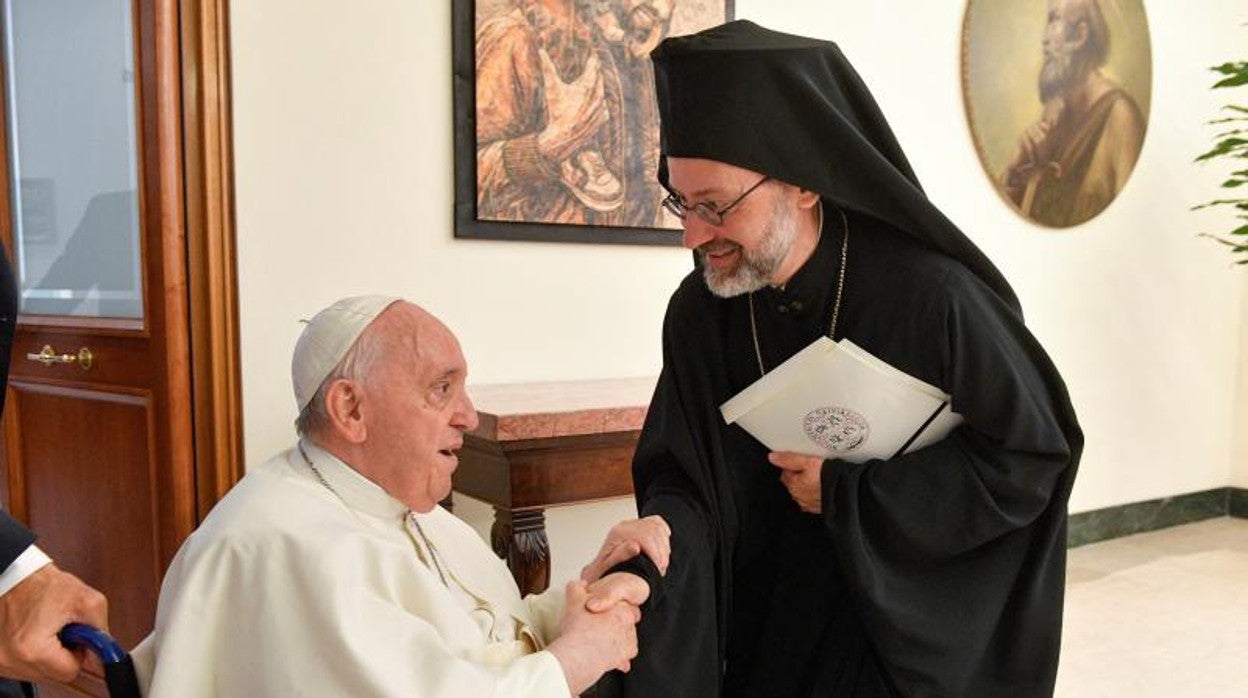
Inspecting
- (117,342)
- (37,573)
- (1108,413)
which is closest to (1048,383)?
(37,573)

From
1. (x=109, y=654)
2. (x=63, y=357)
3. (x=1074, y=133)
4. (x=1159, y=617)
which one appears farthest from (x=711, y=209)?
(x=1074, y=133)

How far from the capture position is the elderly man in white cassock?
139 cm

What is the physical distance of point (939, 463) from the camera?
173 centimetres

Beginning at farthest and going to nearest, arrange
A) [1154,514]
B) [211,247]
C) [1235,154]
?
[1235,154], [1154,514], [211,247]

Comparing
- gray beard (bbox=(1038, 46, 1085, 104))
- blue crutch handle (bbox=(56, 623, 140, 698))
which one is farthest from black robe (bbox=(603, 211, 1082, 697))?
gray beard (bbox=(1038, 46, 1085, 104))

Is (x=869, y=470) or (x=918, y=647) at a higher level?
(x=869, y=470)

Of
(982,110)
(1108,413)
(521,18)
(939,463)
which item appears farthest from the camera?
(1108,413)

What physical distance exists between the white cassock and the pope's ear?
0.33 feet

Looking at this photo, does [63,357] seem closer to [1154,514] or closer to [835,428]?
[835,428]

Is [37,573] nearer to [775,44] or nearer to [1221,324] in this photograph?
[775,44]

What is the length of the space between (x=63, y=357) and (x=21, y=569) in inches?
86.3

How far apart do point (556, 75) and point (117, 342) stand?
167 centimetres

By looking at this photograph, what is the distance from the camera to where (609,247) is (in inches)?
149

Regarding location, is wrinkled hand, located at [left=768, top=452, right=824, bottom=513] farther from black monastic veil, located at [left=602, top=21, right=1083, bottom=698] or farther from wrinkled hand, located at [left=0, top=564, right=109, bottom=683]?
wrinkled hand, located at [left=0, top=564, right=109, bottom=683]
